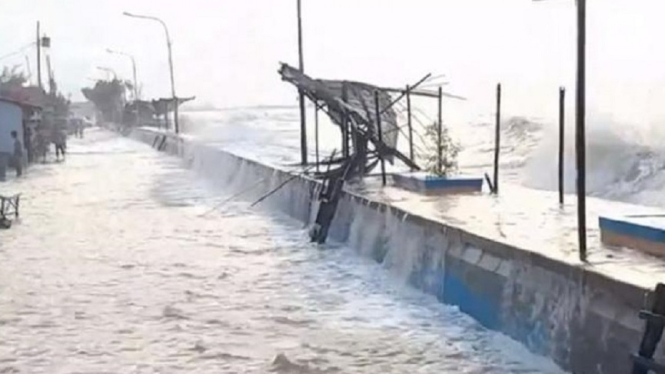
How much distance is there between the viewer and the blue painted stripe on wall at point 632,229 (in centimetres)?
845

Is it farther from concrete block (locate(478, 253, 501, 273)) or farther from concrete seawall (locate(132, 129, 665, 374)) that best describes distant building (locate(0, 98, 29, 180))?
concrete block (locate(478, 253, 501, 273))

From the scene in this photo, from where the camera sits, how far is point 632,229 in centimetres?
883

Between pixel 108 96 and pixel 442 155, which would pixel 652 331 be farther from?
pixel 108 96

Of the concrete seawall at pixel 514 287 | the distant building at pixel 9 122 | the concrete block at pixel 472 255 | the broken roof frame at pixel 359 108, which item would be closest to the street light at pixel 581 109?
the concrete seawall at pixel 514 287

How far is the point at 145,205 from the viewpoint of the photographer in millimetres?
23141

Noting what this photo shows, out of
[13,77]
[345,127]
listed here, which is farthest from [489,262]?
[13,77]

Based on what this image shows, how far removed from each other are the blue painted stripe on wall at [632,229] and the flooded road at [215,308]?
53.3 inches

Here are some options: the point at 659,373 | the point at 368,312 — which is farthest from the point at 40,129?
the point at 659,373

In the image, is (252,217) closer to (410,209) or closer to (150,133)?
(410,209)

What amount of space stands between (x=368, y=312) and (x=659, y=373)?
4.70 metres

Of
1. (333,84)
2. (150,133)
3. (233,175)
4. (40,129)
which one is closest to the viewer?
(333,84)

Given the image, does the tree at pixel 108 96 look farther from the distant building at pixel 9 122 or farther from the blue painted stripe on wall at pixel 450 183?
the blue painted stripe on wall at pixel 450 183

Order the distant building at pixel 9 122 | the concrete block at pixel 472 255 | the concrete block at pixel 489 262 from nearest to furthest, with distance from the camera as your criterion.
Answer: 1. the concrete block at pixel 489 262
2. the concrete block at pixel 472 255
3. the distant building at pixel 9 122

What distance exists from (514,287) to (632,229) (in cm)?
111
